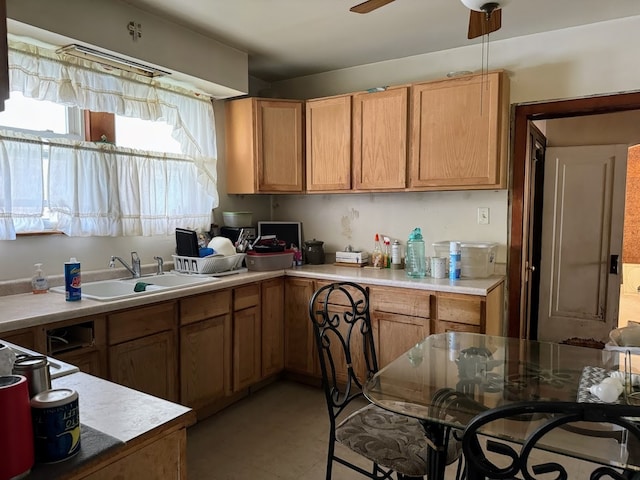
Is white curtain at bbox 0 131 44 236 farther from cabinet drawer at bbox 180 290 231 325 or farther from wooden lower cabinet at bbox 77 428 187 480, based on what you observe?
wooden lower cabinet at bbox 77 428 187 480

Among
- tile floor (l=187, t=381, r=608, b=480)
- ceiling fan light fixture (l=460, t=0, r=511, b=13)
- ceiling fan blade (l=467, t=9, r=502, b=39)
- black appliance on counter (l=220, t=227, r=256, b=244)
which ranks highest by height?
ceiling fan blade (l=467, t=9, r=502, b=39)

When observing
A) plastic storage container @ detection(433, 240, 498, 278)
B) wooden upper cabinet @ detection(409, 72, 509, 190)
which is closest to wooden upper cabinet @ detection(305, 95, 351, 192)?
wooden upper cabinet @ detection(409, 72, 509, 190)

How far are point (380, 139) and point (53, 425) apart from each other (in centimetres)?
274

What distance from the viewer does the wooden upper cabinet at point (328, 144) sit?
3.29m

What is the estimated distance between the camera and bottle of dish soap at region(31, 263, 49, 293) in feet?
7.71

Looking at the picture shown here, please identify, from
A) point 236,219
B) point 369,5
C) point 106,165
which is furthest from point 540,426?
point 236,219

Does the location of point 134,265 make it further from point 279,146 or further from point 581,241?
point 581,241

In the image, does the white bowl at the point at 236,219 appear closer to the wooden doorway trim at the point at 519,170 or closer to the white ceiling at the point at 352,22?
the white ceiling at the point at 352,22

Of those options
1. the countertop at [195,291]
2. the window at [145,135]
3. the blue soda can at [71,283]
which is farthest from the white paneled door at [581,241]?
the blue soda can at [71,283]

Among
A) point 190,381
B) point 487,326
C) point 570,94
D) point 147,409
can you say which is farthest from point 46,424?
point 570,94

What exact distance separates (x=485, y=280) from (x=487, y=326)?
324 mm

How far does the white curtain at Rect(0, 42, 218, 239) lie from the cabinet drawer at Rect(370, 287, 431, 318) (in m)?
1.39

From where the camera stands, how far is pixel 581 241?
395cm

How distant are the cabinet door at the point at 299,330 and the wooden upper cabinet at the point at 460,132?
3.57 ft
